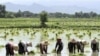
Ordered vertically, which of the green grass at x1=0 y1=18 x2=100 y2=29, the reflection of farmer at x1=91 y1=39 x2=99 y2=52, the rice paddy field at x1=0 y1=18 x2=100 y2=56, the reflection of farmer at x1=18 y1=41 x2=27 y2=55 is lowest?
→ the green grass at x1=0 y1=18 x2=100 y2=29

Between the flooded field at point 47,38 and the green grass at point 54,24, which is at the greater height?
the flooded field at point 47,38

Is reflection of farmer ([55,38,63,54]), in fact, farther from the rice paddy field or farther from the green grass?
the green grass

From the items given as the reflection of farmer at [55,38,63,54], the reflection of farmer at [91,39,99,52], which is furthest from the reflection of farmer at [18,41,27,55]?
the reflection of farmer at [91,39,99,52]

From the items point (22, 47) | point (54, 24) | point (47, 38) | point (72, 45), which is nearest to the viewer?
point (22, 47)

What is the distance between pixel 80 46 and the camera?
75.3 feet

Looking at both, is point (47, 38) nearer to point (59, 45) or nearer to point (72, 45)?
point (59, 45)

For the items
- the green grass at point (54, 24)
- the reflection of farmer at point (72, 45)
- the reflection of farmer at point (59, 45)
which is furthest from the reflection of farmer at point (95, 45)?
the green grass at point (54, 24)

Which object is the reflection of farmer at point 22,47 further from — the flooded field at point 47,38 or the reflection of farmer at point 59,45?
the reflection of farmer at point 59,45

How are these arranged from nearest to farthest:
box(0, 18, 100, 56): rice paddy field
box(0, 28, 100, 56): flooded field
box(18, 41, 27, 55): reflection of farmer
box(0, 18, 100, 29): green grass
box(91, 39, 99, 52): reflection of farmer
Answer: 1. box(18, 41, 27, 55): reflection of farmer
2. box(91, 39, 99, 52): reflection of farmer
3. box(0, 28, 100, 56): flooded field
4. box(0, 18, 100, 56): rice paddy field
5. box(0, 18, 100, 29): green grass

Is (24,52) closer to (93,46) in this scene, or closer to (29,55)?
(29,55)

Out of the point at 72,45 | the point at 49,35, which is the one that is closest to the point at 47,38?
the point at 49,35

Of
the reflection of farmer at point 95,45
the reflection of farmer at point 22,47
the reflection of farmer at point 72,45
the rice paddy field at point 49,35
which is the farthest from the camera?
the rice paddy field at point 49,35

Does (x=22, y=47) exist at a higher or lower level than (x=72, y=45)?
higher

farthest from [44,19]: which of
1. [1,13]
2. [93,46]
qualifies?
[1,13]
